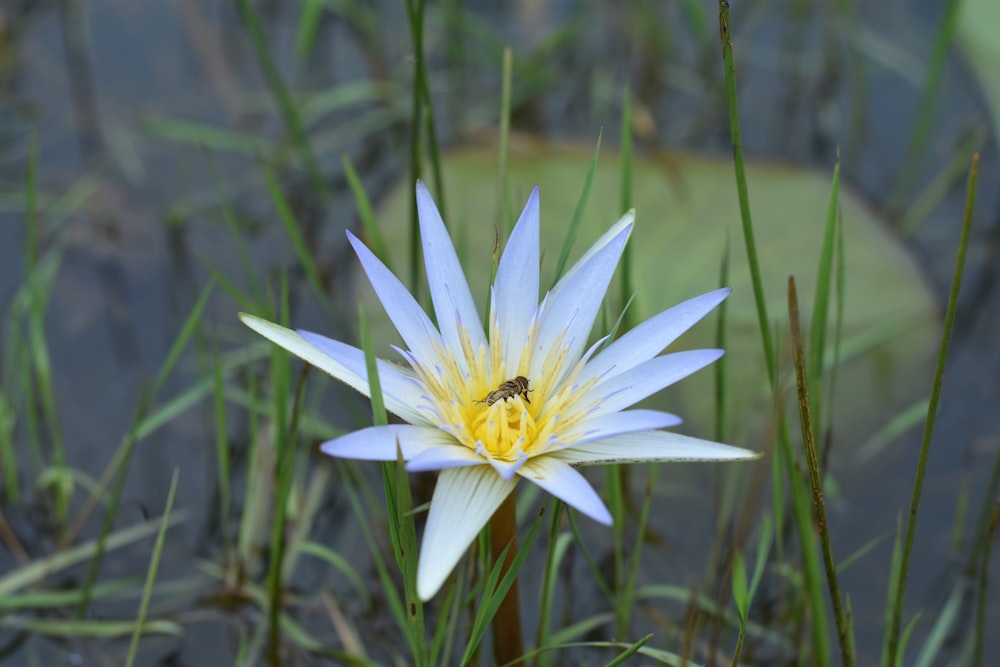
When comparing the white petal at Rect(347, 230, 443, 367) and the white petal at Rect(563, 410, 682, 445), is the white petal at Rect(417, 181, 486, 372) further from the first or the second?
the white petal at Rect(563, 410, 682, 445)

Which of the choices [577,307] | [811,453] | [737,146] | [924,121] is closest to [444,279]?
[577,307]

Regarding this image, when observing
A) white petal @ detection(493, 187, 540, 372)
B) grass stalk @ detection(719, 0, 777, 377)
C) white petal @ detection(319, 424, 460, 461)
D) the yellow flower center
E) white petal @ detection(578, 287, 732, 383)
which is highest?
grass stalk @ detection(719, 0, 777, 377)

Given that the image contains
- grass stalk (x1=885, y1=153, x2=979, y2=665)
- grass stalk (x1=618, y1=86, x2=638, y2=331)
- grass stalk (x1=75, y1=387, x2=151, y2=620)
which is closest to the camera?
grass stalk (x1=885, y1=153, x2=979, y2=665)

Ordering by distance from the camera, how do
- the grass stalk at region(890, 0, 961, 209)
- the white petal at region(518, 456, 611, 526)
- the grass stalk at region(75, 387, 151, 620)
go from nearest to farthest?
the white petal at region(518, 456, 611, 526) < the grass stalk at region(75, 387, 151, 620) < the grass stalk at region(890, 0, 961, 209)

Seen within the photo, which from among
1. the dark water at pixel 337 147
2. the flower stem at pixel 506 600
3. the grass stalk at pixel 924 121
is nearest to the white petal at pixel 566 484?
the flower stem at pixel 506 600

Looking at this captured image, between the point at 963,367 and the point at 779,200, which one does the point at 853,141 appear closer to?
the point at 779,200

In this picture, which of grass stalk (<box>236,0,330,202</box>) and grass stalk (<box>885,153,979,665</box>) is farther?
grass stalk (<box>236,0,330,202</box>)

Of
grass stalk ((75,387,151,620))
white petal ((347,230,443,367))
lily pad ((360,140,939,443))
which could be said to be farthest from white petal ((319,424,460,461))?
lily pad ((360,140,939,443))
